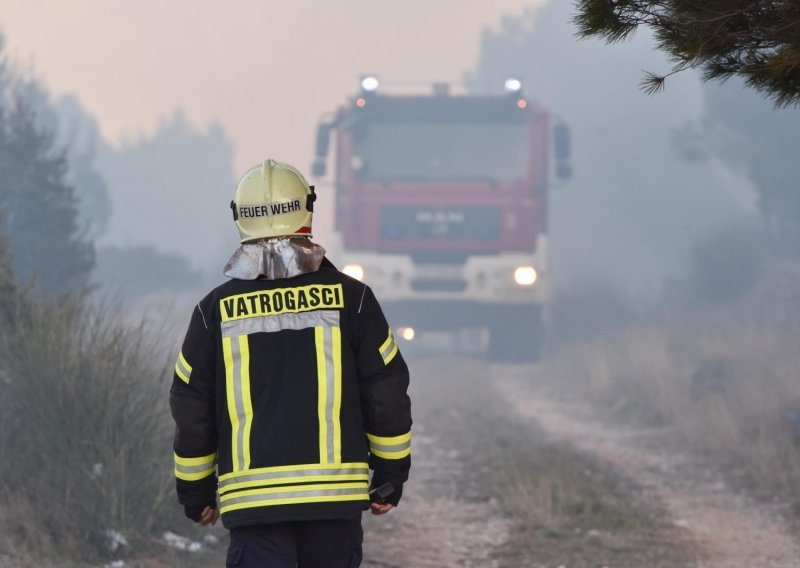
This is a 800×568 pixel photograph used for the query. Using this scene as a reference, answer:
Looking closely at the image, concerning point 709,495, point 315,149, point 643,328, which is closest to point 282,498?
point 709,495

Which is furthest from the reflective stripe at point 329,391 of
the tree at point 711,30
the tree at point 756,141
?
the tree at point 756,141

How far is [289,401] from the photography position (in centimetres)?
333

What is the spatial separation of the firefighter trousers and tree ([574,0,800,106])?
5.74 feet

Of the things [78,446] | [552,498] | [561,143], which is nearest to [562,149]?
[561,143]

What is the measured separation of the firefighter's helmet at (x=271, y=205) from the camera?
3.44 m

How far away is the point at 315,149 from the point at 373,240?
60.3 inches

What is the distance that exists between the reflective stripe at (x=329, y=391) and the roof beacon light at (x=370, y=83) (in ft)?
42.7

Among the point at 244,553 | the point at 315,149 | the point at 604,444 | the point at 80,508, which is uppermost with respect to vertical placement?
the point at 315,149

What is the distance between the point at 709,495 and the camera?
325 inches

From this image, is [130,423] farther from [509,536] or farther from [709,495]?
[709,495]

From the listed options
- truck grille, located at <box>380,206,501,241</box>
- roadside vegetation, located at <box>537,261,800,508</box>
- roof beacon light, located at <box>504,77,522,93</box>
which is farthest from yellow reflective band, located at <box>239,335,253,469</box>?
roof beacon light, located at <box>504,77,522,93</box>

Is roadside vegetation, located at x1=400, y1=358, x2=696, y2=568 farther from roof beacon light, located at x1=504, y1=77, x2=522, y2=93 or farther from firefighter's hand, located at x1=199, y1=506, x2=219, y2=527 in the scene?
roof beacon light, located at x1=504, y1=77, x2=522, y2=93

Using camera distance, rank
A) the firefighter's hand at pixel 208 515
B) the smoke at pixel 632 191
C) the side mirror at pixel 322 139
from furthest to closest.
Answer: the smoke at pixel 632 191
the side mirror at pixel 322 139
the firefighter's hand at pixel 208 515

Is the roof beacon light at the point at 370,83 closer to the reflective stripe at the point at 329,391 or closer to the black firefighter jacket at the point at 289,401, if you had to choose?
the black firefighter jacket at the point at 289,401
